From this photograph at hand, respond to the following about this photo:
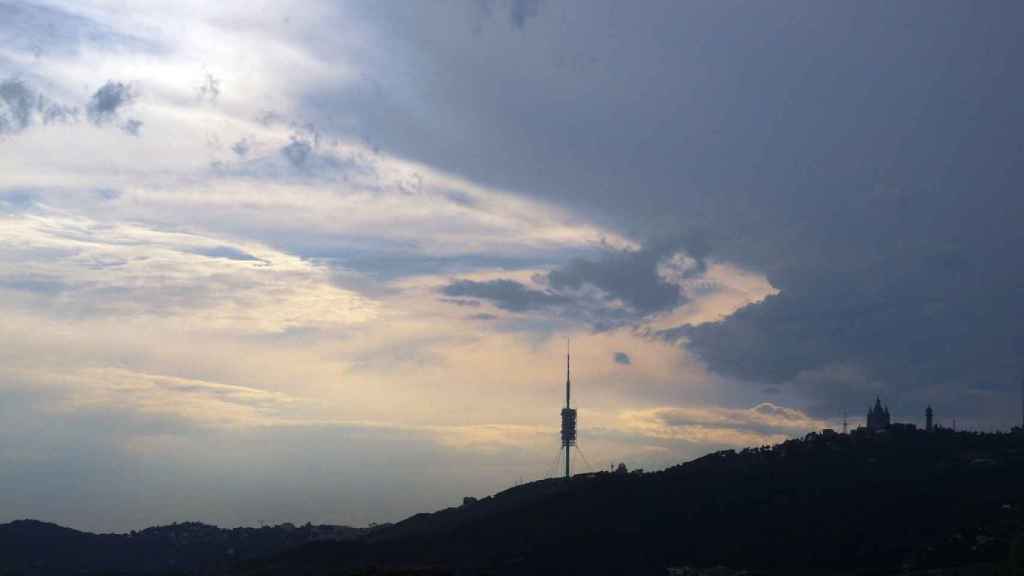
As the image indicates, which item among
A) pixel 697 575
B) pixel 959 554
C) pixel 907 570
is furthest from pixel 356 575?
pixel 959 554

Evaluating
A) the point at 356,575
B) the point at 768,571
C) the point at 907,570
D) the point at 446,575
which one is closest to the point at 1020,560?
the point at 907,570

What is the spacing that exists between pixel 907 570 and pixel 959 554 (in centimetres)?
1281

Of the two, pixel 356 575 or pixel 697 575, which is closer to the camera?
pixel 356 575

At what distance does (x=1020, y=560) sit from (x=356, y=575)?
4092 inches

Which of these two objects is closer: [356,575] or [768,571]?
[356,575]

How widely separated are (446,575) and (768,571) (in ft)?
221

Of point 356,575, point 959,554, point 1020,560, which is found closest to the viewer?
point 1020,560

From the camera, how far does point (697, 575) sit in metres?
196

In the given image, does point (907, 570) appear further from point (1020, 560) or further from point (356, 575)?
point (356, 575)

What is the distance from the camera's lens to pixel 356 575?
178875 millimetres

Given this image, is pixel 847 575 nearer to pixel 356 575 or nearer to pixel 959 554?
pixel 959 554

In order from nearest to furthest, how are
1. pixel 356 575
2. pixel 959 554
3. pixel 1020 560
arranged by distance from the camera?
pixel 1020 560 < pixel 356 575 < pixel 959 554

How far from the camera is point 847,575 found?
190000 millimetres

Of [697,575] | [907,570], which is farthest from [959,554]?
[697,575]
